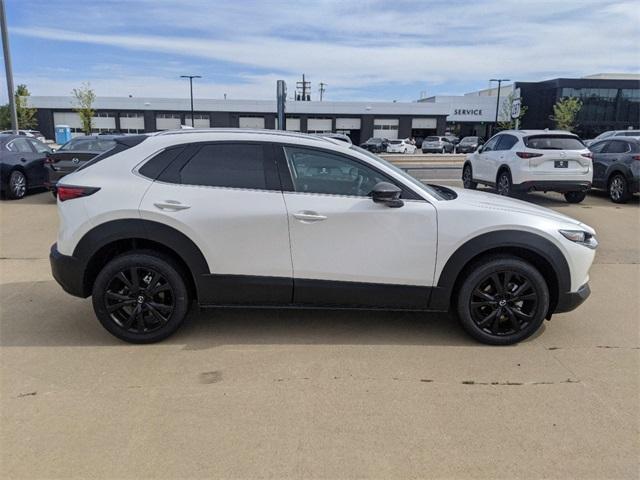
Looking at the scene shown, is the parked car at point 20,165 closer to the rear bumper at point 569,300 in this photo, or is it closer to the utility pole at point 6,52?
the utility pole at point 6,52

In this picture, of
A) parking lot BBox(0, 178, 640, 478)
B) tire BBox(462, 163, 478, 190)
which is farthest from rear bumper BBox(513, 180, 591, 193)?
parking lot BBox(0, 178, 640, 478)

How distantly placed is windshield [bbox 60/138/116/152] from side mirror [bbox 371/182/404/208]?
381 inches

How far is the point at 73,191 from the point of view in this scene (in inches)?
157

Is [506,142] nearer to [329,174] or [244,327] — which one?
[329,174]

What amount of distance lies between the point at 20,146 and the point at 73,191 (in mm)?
9484

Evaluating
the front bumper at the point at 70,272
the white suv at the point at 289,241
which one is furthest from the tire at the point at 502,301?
the front bumper at the point at 70,272

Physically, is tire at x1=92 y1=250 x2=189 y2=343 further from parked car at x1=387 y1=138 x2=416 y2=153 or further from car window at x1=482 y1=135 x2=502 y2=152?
parked car at x1=387 y1=138 x2=416 y2=153

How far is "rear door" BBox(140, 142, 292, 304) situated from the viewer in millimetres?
3902

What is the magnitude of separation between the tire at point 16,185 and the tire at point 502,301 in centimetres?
1098

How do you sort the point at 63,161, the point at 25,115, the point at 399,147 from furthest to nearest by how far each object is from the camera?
1. the point at 25,115
2. the point at 399,147
3. the point at 63,161

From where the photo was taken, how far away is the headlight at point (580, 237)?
405 centimetres

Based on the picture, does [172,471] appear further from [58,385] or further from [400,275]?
[400,275]

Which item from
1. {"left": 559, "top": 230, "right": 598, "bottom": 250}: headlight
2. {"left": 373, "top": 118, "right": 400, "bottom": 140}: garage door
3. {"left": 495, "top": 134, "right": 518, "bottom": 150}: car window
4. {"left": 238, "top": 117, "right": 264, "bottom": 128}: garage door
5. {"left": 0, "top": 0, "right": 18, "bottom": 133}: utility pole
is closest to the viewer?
{"left": 559, "top": 230, "right": 598, "bottom": 250}: headlight

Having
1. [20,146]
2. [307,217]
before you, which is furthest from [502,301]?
[20,146]
